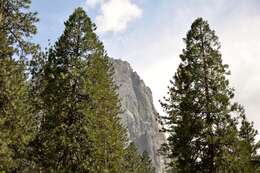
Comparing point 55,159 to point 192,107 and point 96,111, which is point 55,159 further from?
point 192,107

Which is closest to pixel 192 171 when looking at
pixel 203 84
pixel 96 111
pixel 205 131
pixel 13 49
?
pixel 205 131

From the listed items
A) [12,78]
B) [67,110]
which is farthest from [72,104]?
[12,78]

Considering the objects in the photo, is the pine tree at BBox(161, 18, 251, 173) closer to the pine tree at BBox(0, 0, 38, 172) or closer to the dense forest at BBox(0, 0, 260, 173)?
the dense forest at BBox(0, 0, 260, 173)

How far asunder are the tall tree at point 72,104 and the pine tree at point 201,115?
192 inches

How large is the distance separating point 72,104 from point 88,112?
1427 millimetres

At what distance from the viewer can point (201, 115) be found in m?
28.9

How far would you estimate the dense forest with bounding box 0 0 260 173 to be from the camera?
88.1 ft

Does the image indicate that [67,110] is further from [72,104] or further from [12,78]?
[12,78]

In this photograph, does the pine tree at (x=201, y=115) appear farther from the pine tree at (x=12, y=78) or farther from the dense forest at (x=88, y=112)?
the pine tree at (x=12, y=78)

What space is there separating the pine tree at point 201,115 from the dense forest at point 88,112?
6 cm

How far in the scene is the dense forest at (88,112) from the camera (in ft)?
88.1

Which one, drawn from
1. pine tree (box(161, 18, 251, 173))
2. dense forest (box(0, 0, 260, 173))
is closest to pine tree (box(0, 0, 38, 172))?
dense forest (box(0, 0, 260, 173))

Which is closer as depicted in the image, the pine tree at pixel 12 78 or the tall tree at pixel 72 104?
the pine tree at pixel 12 78

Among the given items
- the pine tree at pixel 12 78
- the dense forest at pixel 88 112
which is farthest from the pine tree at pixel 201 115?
the pine tree at pixel 12 78
